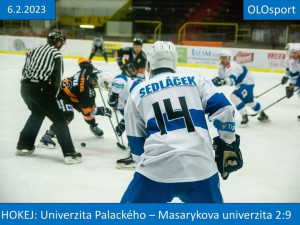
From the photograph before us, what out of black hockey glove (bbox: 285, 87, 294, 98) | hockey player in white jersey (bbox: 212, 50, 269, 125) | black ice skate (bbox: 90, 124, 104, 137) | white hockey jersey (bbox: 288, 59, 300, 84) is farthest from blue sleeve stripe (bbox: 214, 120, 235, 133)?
white hockey jersey (bbox: 288, 59, 300, 84)

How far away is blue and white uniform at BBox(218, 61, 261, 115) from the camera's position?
529 centimetres

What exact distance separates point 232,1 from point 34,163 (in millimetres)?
12549

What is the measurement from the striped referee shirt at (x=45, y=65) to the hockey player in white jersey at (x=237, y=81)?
2.26 meters

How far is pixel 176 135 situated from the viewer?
63.5 inches

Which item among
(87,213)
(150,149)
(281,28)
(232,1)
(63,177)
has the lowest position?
(63,177)

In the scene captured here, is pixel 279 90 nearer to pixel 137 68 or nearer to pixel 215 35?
pixel 137 68

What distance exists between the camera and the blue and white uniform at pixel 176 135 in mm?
1606

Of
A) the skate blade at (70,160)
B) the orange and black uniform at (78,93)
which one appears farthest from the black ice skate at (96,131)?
the skate blade at (70,160)

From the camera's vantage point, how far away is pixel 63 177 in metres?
3.21


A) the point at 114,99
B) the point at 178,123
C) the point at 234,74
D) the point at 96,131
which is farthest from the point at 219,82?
→ the point at 178,123

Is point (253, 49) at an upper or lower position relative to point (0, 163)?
upper

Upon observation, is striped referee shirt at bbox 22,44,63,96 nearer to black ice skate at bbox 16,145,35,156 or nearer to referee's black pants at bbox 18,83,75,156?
referee's black pants at bbox 18,83,75,156

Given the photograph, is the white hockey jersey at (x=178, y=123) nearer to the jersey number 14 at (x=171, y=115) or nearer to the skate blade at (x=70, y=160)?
the jersey number 14 at (x=171, y=115)

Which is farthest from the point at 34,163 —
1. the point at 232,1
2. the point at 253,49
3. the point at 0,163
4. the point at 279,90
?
the point at 232,1
